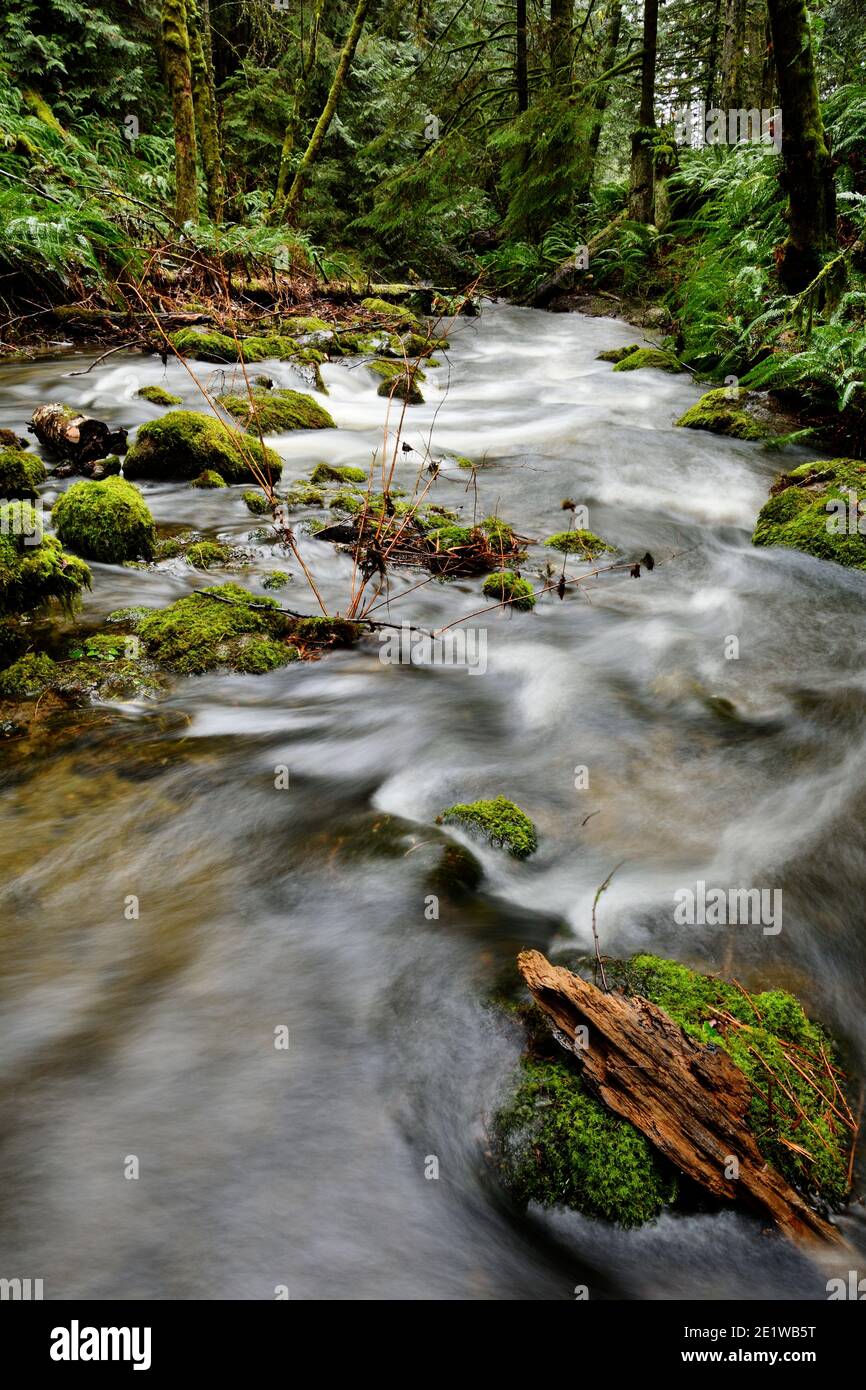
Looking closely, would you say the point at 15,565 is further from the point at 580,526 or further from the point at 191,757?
the point at 580,526

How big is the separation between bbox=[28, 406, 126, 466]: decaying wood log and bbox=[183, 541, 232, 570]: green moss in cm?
191

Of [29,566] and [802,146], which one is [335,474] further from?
[802,146]

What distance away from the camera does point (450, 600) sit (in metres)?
5.34

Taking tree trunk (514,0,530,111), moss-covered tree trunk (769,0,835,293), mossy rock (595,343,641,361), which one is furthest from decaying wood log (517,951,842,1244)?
tree trunk (514,0,530,111)

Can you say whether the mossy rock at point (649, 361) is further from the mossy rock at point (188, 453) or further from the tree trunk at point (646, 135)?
the mossy rock at point (188, 453)

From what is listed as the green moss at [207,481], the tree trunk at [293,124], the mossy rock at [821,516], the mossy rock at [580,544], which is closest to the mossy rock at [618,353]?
the mossy rock at [821,516]

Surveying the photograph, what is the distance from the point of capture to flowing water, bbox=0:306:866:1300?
72.0 inches

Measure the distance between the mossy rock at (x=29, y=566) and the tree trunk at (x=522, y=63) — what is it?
56.9ft

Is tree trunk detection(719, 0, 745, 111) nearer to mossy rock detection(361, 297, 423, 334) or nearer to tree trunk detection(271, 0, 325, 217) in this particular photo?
mossy rock detection(361, 297, 423, 334)

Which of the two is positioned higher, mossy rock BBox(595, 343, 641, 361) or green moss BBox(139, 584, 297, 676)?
mossy rock BBox(595, 343, 641, 361)

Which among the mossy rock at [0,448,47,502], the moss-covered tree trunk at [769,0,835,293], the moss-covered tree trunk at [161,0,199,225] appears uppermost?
the moss-covered tree trunk at [161,0,199,225]

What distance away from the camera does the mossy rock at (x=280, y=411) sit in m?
7.99
